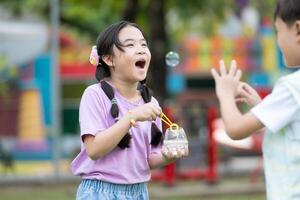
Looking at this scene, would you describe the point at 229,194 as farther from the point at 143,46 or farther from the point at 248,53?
the point at 248,53

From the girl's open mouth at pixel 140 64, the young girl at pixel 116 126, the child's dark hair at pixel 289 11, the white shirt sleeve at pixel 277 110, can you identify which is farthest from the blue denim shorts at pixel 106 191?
the child's dark hair at pixel 289 11

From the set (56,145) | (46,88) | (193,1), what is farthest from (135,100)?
(46,88)

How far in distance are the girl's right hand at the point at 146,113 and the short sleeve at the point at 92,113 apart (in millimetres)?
216

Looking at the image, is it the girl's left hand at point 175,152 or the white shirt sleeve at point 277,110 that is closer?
the white shirt sleeve at point 277,110

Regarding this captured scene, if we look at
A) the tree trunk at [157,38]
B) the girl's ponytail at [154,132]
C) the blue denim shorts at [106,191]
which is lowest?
the blue denim shorts at [106,191]

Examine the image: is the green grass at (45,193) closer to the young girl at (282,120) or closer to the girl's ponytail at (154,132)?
the girl's ponytail at (154,132)

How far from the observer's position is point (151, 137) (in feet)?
13.7

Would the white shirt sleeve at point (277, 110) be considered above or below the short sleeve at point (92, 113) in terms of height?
below

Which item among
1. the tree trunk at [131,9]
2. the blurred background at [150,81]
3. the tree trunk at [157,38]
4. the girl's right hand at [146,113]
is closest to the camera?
the girl's right hand at [146,113]

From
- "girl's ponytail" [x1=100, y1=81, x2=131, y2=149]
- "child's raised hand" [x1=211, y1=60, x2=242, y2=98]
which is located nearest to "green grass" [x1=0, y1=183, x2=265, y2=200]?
"girl's ponytail" [x1=100, y1=81, x2=131, y2=149]

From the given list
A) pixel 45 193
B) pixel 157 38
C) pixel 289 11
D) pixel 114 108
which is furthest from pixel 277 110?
pixel 157 38

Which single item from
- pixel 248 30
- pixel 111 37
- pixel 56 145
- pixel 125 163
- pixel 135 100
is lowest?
pixel 125 163

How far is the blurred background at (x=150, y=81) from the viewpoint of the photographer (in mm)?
12820

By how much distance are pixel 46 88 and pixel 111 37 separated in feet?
65.9
